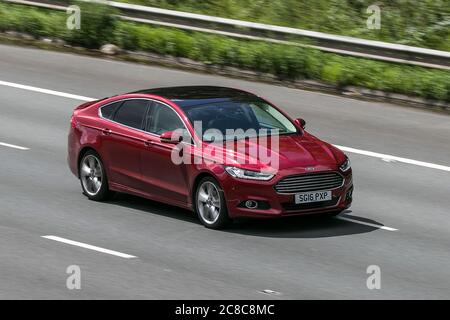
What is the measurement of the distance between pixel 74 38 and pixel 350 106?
7034 mm

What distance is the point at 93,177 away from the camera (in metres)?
16.7

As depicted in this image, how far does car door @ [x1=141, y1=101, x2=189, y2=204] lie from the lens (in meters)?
15.3

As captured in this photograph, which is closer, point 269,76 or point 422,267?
point 422,267

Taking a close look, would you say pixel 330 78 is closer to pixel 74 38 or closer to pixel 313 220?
pixel 74 38

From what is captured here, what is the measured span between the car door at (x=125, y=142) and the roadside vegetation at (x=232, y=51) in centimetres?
777

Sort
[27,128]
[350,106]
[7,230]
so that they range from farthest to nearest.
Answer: [350,106] < [27,128] < [7,230]

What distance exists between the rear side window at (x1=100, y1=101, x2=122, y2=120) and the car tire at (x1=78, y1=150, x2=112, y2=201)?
20.9 inches

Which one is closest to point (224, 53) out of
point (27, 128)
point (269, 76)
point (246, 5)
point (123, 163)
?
point (269, 76)

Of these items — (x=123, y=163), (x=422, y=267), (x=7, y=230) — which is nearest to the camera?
(x=422, y=267)

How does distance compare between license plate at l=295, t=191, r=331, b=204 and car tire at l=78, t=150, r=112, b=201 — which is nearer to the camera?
license plate at l=295, t=191, r=331, b=204

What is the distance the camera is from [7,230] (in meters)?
14.8

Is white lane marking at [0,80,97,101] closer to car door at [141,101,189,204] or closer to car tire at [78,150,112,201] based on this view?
car tire at [78,150,112,201]

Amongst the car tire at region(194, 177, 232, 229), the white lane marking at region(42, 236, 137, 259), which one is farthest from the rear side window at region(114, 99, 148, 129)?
the white lane marking at region(42, 236, 137, 259)

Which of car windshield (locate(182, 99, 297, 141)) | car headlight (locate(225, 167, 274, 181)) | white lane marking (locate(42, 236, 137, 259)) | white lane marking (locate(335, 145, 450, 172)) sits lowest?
white lane marking (locate(335, 145, 450, 172))
